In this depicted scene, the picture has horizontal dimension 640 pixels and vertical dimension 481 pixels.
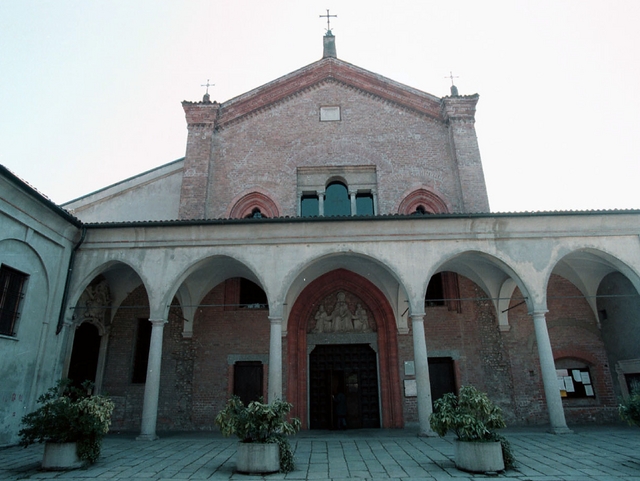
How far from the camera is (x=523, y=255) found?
10.5 metres

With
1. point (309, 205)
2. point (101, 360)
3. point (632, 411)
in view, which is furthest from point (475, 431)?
point (101, 360)

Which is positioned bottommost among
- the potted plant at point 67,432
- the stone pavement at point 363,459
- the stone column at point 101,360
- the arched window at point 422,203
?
the stone pavement at point 363,459

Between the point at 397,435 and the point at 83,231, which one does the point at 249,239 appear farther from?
the point at 397,435

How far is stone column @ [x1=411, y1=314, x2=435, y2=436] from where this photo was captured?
947 cm

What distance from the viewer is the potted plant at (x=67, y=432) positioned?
22.3 feet

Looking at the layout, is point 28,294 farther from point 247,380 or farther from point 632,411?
point 632,411

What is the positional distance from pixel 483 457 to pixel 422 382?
11.1ft

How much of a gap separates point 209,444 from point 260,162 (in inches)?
343

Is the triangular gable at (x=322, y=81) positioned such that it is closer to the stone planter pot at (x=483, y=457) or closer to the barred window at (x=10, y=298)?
the barred window at (x=10, y=298)

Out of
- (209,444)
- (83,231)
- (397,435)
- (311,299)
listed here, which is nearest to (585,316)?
(397,435)

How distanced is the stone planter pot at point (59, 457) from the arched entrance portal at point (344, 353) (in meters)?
6.13

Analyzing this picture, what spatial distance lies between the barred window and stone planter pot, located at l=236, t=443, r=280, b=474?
6.06 m

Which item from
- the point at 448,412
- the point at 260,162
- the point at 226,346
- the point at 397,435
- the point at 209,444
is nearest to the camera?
the point at 448,412

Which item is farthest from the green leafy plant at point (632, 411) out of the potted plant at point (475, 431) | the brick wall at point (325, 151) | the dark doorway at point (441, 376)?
the brick wall at point (325, 151)
